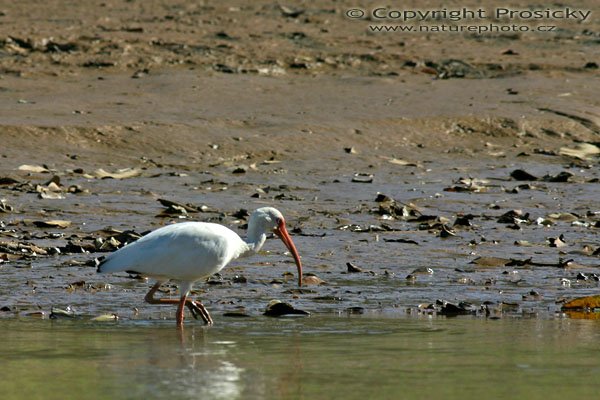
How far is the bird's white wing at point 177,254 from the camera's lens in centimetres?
853

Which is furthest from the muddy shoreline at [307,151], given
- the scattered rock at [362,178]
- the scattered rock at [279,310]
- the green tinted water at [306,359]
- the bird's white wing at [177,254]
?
the green tinted water at [306,359]

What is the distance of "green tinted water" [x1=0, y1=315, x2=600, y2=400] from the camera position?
20.3 ft

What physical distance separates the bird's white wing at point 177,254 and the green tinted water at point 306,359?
37cm

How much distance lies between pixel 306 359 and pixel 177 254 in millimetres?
1816

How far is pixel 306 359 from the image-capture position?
23.2 ft

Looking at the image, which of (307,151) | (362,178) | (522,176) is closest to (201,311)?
(362,178)

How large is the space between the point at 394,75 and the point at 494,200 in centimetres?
607

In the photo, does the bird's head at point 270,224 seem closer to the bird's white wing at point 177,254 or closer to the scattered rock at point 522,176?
the bird's white wing at point 177,254

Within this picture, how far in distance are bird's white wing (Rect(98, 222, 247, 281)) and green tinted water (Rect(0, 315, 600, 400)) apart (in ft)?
1.20

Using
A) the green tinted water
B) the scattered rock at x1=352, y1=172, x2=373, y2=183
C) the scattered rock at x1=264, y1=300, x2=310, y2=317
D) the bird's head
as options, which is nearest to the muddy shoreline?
the scattered rock at x1=352, y1=172, x2=373, y2=183

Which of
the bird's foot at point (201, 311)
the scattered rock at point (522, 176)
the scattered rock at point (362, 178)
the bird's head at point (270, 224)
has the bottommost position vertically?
the bird's foot at point (201, 311)

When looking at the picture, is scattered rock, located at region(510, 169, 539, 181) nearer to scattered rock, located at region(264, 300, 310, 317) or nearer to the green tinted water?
the green tinted water

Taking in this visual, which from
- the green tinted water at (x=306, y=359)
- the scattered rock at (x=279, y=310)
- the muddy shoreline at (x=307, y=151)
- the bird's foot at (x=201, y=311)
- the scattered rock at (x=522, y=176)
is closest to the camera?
the green tinted water at (x=306, y=359)

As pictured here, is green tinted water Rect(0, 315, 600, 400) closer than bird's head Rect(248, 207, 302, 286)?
Yes
